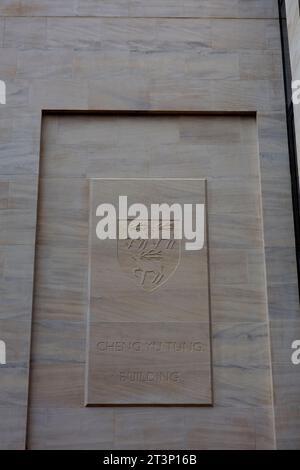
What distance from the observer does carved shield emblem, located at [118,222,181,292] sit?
9742 millimetres

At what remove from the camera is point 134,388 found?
30.4 ft

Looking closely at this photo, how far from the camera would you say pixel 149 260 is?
387 inches

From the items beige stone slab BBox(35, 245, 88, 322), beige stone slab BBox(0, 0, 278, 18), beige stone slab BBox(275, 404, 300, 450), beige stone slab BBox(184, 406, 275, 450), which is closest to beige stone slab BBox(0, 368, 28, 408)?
beige stone slab BBox(35, 245, 88, 322)

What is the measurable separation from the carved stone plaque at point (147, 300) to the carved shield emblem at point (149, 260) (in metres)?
0.02

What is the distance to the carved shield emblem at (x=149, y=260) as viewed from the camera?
9742 millimetres

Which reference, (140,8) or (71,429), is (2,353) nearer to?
(71,429)

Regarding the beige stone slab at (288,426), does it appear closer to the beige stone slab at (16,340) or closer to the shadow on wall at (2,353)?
the beige stone slab at (16,340)

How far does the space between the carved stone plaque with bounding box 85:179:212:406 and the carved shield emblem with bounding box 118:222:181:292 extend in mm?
15

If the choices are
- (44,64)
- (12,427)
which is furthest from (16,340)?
(44,64)

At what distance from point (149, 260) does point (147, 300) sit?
0.63 metres

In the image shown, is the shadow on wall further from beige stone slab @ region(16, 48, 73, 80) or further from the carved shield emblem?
beige stone slab @ region(16, 48, 73, 80)

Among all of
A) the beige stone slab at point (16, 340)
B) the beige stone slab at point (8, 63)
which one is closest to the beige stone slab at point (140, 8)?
the beige stone slab at point (8, 63)
